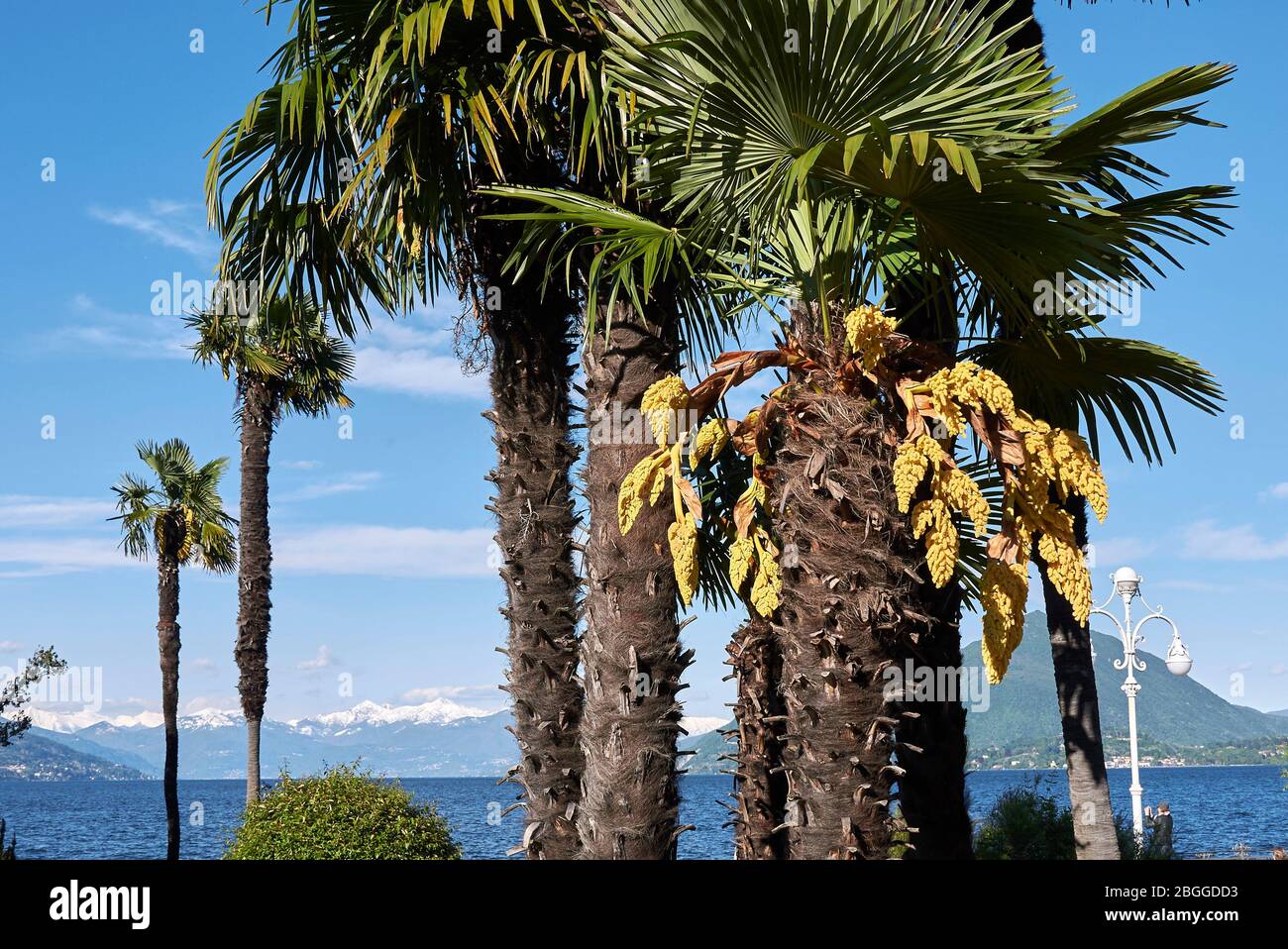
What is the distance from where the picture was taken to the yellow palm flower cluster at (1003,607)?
17.2 feet

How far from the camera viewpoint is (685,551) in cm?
578

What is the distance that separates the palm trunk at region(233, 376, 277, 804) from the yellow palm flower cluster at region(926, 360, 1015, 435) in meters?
18.7

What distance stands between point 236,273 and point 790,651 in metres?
5.44

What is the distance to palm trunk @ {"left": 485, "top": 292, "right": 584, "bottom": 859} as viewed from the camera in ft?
24.8

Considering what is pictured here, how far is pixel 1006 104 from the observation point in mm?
5461

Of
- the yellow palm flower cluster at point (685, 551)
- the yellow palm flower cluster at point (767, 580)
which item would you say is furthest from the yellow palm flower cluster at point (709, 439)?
the yellow palm flower cluster at point (767, 580)

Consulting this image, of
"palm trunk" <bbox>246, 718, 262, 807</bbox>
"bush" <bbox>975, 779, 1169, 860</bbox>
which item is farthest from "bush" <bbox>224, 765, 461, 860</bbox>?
"palm trunk" <bbox>246, 718, 262, 807</bbox>

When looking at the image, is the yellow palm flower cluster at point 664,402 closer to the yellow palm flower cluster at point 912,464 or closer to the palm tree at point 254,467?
the yellow palm flower cluster at point 912,464

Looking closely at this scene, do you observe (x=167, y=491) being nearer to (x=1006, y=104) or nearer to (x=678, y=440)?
(x=678, y=440)

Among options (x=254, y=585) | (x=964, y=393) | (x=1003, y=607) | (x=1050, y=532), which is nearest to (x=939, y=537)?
(x=1003, y=607)

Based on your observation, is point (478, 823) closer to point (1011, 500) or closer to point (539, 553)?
point (539, 553)

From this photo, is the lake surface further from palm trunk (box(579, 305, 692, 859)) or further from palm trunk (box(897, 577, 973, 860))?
palm trunk (box(579, 305, 692, 859))
